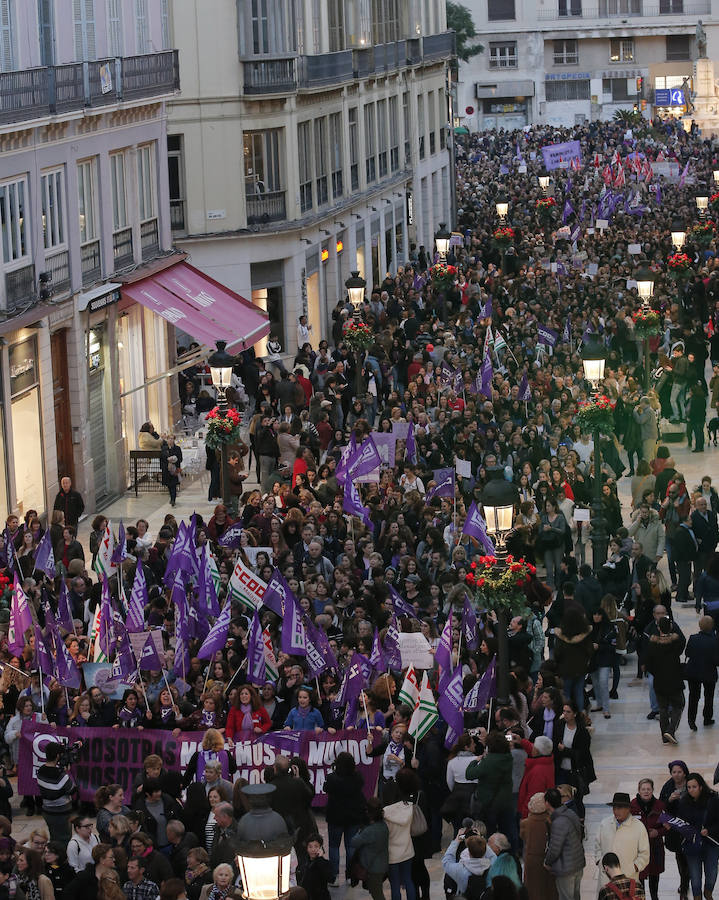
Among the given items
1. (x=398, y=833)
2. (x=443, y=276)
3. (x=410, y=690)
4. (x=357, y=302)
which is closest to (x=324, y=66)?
(x=443, y=276)

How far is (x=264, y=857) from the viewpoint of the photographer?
36.9ft

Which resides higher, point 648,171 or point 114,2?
point 114,2

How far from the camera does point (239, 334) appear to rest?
39.6 meters

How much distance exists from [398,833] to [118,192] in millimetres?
23087

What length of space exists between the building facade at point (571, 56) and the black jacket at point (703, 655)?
11264 cm

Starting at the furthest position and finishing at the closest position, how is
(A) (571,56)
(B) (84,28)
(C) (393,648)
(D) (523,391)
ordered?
(A) (571,56) < (B) (84,28) < (D) (523,391) < (C) (393,648)

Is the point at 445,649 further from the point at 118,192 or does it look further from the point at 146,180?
the point at 146,180

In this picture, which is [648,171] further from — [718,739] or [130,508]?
[718,739]

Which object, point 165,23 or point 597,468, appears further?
point 165,23

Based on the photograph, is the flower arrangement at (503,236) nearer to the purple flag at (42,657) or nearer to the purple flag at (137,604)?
the purple flag at (137,604)

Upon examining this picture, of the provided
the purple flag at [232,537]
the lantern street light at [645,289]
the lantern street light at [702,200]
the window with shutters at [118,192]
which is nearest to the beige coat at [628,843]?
the purple flag at [232,537]

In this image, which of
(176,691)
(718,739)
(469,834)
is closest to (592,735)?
(718,739)

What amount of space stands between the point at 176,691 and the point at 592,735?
183 inches

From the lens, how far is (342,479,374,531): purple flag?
2667 cm
